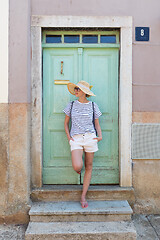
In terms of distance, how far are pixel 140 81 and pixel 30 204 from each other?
2.76 m

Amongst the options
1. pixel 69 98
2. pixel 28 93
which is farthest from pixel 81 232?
pixel 28 93

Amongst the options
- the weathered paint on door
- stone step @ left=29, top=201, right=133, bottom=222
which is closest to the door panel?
the weathered paint on door

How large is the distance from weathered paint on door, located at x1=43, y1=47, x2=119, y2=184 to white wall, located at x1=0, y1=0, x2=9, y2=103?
0.69 metres

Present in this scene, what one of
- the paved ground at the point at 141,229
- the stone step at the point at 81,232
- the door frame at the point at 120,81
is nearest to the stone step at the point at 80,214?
the stone step at the point at 81,232

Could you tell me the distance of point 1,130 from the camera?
155 inches

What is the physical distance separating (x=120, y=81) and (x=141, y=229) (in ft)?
7.92

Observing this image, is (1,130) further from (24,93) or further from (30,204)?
(30,204)

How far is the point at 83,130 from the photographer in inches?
151

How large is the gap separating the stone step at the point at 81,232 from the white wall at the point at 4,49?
203 centimetres

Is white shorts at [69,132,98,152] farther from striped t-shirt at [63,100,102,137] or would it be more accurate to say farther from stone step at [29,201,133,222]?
stone step at [29,201,133,222]

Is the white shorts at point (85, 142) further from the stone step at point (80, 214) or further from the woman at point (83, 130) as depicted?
the stone step at point (80, 214)

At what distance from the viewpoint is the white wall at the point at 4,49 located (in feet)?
12.8

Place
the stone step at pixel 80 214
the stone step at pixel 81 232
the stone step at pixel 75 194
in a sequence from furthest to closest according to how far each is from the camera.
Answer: the stone step at pixel 75 194 < the stone step at pixel 80 214 < the stone step at pixel 81 232

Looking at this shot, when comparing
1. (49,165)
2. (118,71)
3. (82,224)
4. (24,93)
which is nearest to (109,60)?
(118,71)
